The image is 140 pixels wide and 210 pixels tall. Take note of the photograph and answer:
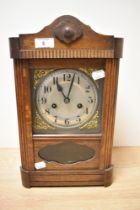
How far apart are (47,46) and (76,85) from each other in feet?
0.50

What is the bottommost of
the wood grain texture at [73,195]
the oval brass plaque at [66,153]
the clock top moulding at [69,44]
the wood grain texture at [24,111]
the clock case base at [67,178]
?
the wood grain texture at [73,195]

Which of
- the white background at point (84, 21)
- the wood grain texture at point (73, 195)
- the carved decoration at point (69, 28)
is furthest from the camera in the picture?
the white background at point (84, 21)

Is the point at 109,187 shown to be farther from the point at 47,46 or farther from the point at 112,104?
the point at 47,46

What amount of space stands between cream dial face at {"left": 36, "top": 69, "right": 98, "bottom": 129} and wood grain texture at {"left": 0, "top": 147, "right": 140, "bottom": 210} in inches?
9.4

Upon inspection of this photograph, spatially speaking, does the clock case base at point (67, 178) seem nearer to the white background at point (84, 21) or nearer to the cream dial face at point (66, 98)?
the cream dial face at point (66, 98)

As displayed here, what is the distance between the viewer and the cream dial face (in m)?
0.67

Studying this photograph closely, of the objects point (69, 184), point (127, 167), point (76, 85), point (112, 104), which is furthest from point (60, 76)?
point (127, 167)

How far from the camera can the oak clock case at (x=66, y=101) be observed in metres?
0.61

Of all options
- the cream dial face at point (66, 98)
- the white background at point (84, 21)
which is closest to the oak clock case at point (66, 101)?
the cream dial face at point (66, 98)

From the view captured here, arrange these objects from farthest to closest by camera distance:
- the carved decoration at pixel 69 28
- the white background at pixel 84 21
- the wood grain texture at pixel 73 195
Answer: the white background at pixel 84 21
the wood grain texture at pixel 73 195
the carved decoration at pixel 69 28

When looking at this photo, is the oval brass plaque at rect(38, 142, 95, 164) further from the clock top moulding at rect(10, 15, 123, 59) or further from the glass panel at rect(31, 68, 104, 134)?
the clock top moulding at rect(10, 15, 123, 59)

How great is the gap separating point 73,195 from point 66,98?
0.34m

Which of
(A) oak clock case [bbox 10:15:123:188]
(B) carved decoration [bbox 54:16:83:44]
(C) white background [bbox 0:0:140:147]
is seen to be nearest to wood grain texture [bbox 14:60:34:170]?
(A) oak clock case [bbox 10:15:123:188]

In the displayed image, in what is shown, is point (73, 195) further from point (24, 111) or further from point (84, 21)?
point (84, 21)
